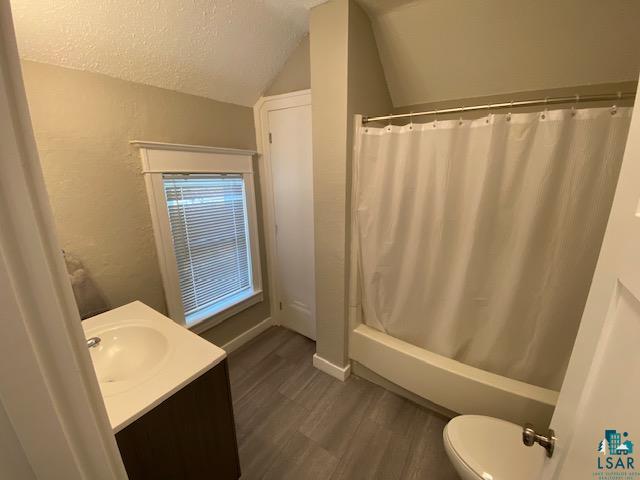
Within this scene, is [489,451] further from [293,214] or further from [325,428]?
[293,214]

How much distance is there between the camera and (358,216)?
1660mm

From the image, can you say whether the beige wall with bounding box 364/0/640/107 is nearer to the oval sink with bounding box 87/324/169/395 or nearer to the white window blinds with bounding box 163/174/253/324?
the white window blinds with bounding box 163/174/253/324

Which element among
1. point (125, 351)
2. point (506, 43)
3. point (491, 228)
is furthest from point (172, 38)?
point (491, 228)

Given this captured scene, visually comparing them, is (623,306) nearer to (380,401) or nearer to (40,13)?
(380,401)

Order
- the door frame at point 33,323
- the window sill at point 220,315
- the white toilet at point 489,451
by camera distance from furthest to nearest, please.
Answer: the window sill at point 220,315, the white toilet at point 489,451, the door frame at point 33,323

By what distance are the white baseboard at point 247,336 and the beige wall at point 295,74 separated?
1969 mm

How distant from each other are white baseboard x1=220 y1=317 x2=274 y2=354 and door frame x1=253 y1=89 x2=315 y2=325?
88mm

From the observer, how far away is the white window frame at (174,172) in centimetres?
153

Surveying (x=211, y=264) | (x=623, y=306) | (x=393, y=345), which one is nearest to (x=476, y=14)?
(x=623, y=306)

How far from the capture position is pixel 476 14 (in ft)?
4.37

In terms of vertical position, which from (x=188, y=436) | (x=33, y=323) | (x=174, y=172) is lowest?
(x=188, y=436)

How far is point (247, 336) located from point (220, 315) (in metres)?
0.41

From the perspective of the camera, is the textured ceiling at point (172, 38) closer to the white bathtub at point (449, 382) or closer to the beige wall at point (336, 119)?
the beige wall at point (336, 119)

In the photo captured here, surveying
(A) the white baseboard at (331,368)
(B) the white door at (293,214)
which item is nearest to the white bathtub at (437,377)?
(A) the white baseboard at (331,368)
